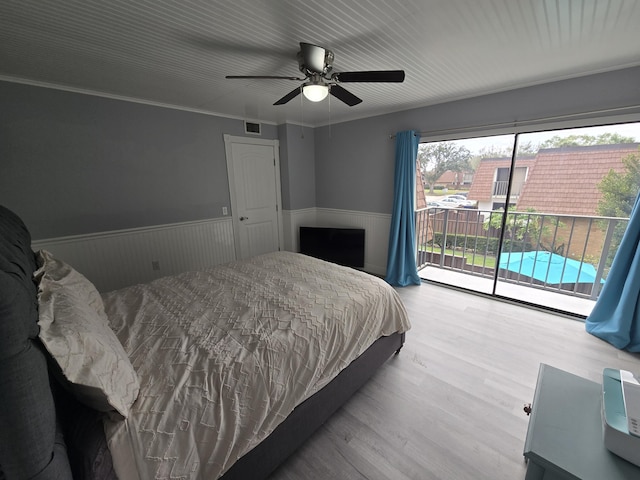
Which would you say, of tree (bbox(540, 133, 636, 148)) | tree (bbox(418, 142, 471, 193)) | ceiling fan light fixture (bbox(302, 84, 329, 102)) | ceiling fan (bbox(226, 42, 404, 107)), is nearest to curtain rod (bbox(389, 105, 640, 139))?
tree (bbox(418, 142, 471, 193))

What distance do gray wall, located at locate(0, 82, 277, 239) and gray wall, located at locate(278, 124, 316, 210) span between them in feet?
2.90

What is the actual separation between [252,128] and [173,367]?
11.4 ft

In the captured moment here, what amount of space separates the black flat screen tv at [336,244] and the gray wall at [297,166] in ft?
1.82

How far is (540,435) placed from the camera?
971mm

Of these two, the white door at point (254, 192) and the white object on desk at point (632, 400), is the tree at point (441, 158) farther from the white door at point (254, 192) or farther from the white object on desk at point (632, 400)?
the white object on desk at point (632, 400)

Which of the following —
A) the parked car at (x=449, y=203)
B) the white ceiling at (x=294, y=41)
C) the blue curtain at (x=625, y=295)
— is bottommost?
the blue curtain at (x=625, y=295)

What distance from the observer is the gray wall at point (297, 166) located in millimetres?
4117

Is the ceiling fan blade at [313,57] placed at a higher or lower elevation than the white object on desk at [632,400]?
higher

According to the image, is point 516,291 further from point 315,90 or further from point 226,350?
point 226,350

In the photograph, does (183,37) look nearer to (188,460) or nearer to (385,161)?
(188,460)

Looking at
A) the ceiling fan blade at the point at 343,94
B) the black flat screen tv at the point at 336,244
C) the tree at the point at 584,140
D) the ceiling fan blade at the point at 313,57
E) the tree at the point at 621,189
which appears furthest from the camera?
the black flat screen tv at the point at 336,244

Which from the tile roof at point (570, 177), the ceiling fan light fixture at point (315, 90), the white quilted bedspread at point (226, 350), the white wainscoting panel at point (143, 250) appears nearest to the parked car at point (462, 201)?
the tile roof at point (570, 177)

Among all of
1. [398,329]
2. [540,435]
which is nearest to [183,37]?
[398,329]

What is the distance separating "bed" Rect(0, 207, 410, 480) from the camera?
686 millimetres
